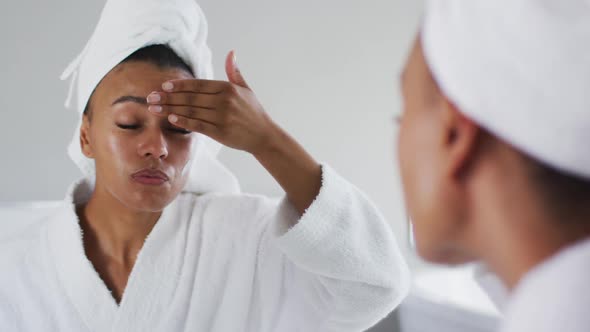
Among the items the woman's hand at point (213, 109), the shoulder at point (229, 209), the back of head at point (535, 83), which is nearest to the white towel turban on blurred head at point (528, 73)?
the back of head at point (535, 83)

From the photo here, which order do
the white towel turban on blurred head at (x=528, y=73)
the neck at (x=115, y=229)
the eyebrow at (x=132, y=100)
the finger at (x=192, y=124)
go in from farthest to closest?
the neck at (x=115, y=229), the eyebrow at (x=132, y=100), the finger at (x=192, y=124), the white towel turban on blurred head at (x=528, y=73)

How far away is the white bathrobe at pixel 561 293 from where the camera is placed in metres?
0.48

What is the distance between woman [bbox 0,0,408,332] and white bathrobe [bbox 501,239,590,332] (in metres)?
0.58

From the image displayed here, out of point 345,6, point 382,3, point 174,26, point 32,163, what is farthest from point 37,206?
point 382,3

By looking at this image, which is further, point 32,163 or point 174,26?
point 32,163

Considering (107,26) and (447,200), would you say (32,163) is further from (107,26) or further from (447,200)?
(447,200)

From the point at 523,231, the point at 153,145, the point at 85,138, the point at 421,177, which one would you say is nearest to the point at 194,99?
the point at 153,145

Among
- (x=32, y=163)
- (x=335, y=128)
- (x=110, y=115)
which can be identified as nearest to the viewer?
(x=110, y=115)

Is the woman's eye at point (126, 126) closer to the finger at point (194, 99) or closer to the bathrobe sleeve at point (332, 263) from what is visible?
the finger at point (194, 99)

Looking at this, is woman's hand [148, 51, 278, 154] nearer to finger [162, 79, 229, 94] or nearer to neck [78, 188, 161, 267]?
finger [162, 79, 229, 94]

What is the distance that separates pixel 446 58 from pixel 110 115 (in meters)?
0.74

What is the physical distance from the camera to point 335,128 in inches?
72.4

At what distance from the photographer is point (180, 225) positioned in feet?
4.17

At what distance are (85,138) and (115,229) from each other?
19cm
